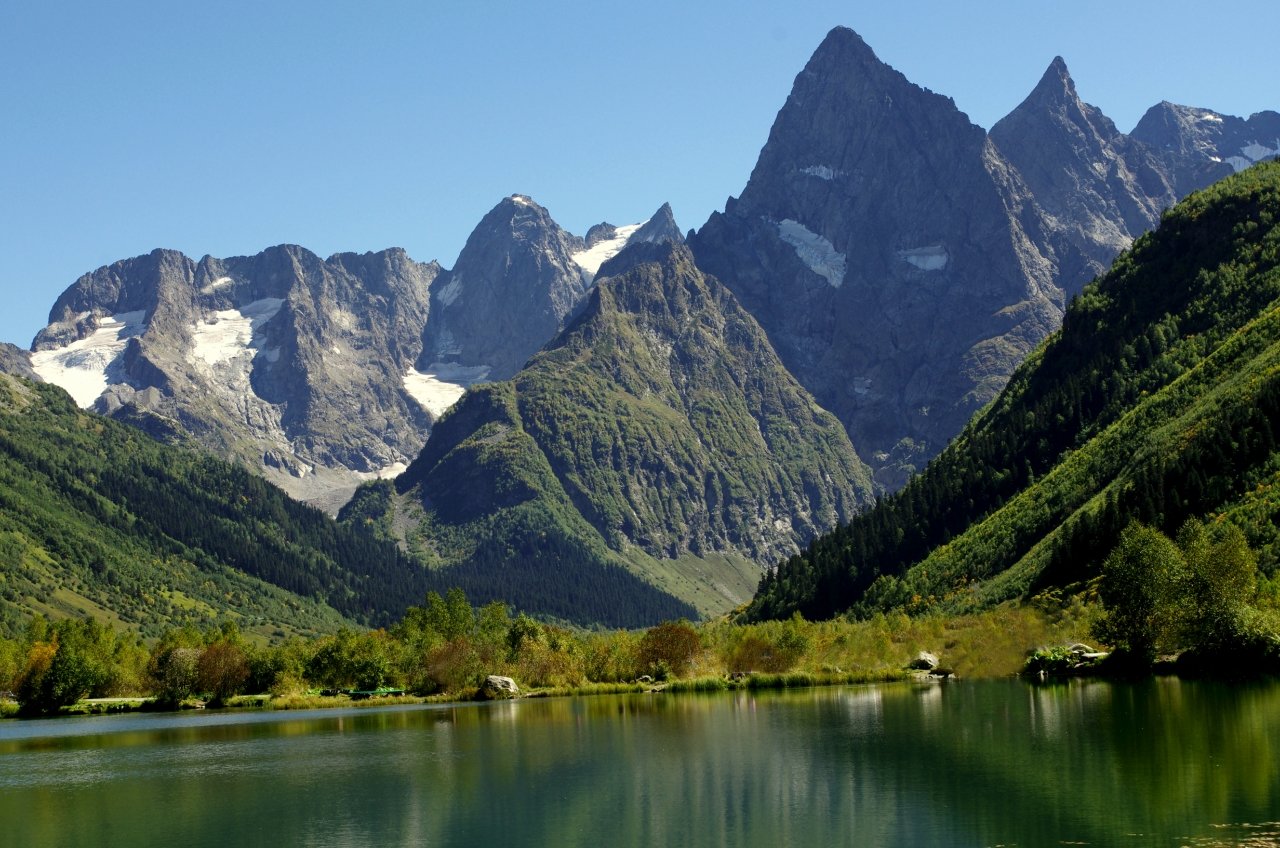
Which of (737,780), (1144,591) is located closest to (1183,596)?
(1144,591)

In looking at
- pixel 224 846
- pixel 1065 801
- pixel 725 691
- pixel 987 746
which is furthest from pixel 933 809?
pixel 725 691

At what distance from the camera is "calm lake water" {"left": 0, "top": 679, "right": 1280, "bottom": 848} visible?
204ft

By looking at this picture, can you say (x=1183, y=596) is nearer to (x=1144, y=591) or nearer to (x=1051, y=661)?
A: (x=1144, y=591)

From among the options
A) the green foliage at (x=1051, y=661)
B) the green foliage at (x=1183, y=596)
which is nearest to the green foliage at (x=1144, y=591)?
Answer: the green foliage at (x=1183, y=596)

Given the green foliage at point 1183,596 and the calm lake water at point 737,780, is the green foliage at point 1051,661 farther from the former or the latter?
the calm lake water at point 737,780

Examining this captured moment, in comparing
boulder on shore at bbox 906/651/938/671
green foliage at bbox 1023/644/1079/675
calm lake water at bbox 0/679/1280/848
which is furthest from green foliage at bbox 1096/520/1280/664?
boulder on shore at bbox 906/651/938/671

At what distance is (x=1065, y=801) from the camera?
64125 mm

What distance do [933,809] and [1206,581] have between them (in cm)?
7195

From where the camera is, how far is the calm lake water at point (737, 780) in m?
62.2

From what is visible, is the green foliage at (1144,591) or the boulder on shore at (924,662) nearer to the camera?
the green foliage at (1144,591)

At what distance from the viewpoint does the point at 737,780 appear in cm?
8106

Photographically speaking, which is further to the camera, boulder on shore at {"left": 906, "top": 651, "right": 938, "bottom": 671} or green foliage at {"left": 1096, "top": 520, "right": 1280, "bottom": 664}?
boulder on shore at {"left": 906, "top": 651, "right": 938, "bottom": 671}

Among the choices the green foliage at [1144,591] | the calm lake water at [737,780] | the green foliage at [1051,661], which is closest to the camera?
the calm lake water at [737,780]

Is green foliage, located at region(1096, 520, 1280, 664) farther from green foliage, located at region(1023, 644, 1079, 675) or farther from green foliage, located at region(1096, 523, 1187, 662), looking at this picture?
green foliage, located at region(1023, 644, 1079, 675)
